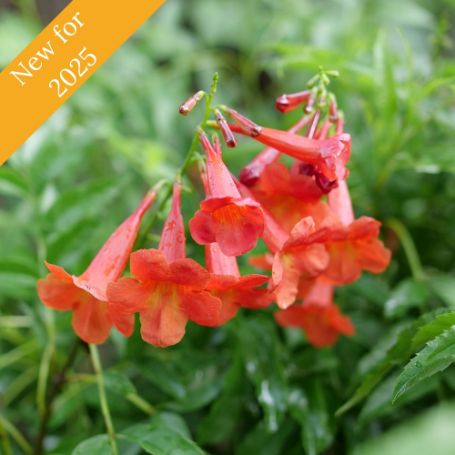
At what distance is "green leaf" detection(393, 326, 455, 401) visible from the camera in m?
1.25

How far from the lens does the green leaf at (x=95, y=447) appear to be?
162 cm

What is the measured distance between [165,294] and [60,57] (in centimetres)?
73

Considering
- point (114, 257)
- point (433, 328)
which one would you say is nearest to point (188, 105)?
point (114, 257)

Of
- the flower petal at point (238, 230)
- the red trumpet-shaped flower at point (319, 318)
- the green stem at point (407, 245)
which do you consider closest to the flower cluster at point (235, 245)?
the flower petal at point (238, 230)

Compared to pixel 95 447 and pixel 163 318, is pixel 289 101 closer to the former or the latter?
pixel 163 318

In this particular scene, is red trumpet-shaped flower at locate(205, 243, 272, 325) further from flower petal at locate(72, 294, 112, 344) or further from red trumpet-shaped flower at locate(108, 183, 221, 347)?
flower petal at locate(72, 294, 112, 344)

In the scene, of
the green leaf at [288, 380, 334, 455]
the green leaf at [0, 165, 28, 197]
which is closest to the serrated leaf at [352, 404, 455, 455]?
the green leaf at [288, 380, 334, 455]

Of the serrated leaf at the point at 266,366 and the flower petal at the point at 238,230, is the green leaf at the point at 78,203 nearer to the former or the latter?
the serrated leaf at the point at 266,366

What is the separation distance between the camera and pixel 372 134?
2.37m

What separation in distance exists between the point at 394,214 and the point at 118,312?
47.7 inches

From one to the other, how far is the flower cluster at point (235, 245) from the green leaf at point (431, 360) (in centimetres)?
32

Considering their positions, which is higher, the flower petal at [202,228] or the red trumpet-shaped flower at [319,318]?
the flower petal at [202,228]

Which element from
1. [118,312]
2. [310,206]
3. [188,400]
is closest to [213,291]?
[118,312]

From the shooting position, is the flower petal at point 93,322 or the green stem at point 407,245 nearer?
the flower petal at point 93,322
